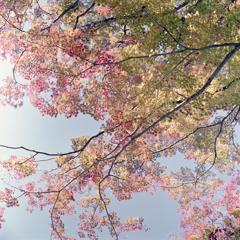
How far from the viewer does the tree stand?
137 inches

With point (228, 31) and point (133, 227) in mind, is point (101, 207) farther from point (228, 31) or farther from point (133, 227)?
point (228, 31)

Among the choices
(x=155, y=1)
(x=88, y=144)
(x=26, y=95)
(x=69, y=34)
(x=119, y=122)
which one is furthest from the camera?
(x=26, y=95)

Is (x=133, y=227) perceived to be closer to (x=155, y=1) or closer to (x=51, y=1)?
(x=155, y=1)

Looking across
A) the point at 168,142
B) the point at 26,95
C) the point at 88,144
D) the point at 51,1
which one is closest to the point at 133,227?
the point at 168,142

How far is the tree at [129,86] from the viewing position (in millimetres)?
3490

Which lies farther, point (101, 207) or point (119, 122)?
point (101, 207)

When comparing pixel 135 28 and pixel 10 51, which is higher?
pixel 10 51

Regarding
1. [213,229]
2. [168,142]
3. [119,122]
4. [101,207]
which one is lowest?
[213,229]

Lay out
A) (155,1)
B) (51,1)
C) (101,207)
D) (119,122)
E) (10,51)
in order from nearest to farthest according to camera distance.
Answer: (155,1) < (119,122) < (101,207) < (10,51) < (51,1)

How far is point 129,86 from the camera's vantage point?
4.46 m

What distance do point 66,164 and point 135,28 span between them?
338 centimetres

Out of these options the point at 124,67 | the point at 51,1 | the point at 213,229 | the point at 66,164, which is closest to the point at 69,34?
the point at 124,67

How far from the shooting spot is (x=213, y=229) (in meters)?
6.61

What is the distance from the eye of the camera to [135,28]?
346cm
